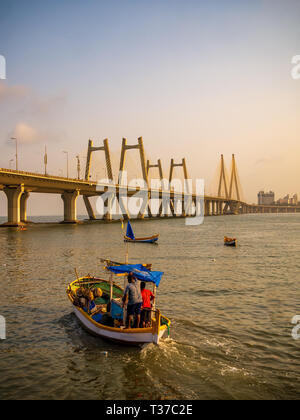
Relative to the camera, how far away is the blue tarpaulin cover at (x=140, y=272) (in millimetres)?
11875

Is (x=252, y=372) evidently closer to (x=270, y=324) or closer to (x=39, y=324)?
(x=270, y=324)

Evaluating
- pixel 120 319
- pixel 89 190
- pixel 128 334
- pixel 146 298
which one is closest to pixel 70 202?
pixel 89 190

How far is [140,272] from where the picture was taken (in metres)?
12.1

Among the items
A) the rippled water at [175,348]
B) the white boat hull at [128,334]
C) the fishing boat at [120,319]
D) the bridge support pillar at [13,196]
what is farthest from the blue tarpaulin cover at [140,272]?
the bridge support pillar at [13,196]

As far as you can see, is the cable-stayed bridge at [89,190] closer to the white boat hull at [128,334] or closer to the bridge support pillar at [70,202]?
the bridge support pillar at [70,202]

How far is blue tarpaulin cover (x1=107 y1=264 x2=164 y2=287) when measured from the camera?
468 inches

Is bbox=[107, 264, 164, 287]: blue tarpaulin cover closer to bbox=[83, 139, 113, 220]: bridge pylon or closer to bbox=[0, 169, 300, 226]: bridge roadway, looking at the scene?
bbox=[0, 169, 300, 226]: bridge roadway

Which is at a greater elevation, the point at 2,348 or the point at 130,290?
the point at 130,290

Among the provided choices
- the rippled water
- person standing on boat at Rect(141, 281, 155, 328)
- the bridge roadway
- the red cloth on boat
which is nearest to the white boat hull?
the rippled water

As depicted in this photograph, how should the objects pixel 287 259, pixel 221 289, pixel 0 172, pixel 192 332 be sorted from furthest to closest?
pixel 0 172, pixel 287 259, pixel 221 289, pixel 192 332

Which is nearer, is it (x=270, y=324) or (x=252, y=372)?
(x=252, y=372)
